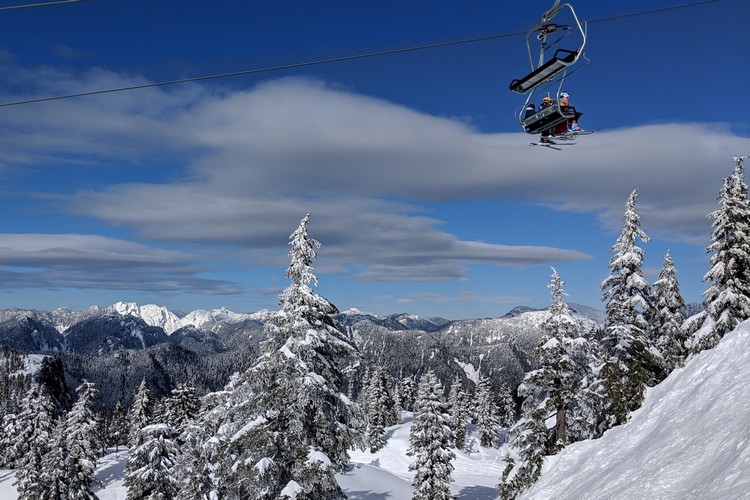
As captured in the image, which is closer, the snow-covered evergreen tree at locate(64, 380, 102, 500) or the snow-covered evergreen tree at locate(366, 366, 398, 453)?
the snow-covered evergreen tree at locate(64, 380, 102, 500)

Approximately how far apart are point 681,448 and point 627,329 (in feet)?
52.3

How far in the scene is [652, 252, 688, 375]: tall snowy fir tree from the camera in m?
31.6

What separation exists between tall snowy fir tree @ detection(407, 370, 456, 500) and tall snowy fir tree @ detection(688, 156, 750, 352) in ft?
59.3

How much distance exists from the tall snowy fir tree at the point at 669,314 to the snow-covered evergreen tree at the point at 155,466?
30879 mm

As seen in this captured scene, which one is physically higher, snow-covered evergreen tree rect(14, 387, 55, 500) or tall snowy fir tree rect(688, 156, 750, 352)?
tall snowy fir tree rect(688, 156, 750, 352)

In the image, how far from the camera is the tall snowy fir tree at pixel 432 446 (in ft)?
122

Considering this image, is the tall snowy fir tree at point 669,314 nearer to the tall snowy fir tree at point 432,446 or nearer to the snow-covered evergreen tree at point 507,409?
the tall snowy fir tree at point 432,446

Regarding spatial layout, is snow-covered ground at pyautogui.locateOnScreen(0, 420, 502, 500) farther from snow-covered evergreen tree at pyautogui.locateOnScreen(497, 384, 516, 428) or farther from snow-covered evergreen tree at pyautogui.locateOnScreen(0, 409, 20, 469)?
snow-covered evergreen tree at pyautogui.locateOnScreen(497, 384, 516, 428)

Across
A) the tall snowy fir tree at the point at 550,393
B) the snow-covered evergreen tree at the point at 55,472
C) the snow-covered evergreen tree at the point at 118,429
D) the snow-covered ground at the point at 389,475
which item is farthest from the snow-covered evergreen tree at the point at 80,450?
the snow-covered evergreen tree at the point at 118,429

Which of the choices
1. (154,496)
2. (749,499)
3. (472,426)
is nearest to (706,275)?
(749,499)

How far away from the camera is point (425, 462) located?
37594mm

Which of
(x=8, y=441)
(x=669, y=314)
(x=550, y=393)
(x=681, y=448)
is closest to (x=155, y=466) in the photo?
(x=550, y=393)

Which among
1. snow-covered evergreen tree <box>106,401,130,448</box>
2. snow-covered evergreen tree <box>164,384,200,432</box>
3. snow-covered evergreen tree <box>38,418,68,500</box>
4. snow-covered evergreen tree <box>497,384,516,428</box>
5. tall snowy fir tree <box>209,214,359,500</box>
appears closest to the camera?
tall snowy fir tree <box>209,214,359,500</box>

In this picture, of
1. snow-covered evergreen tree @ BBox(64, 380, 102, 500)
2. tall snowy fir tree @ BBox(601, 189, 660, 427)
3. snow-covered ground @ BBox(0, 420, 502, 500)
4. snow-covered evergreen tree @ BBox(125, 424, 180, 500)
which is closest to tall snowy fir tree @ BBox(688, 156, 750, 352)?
tall snowy fir tree @ BBox(601, 189, 660, 427)
